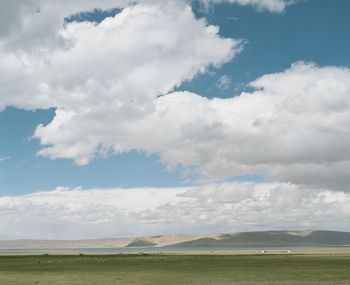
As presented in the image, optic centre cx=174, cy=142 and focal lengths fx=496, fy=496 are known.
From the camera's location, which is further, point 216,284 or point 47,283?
point 47,283

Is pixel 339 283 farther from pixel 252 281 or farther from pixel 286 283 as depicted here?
pixel 252 281

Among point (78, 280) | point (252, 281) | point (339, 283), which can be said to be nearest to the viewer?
point (339, 283)

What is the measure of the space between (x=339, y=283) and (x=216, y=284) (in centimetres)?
1315

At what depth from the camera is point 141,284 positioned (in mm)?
55844

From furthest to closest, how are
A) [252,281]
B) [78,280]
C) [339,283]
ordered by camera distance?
[78,280]
[252,281]
[339,283]

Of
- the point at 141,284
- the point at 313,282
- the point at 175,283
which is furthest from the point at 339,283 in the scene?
the point at 141,284

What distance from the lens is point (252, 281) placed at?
2261 inches

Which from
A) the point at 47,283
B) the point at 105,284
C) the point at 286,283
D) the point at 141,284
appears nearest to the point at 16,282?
the point at 47,283

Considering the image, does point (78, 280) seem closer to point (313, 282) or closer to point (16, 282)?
point (16, 282)

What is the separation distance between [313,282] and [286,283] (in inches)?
131

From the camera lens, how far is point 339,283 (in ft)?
174

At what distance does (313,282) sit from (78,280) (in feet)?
92.4

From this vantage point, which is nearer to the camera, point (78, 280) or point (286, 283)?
point (286, 283)

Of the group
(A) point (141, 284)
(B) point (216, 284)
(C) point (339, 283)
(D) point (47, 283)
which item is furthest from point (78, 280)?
(C) point (339, 283)
